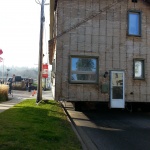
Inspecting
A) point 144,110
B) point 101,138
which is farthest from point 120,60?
point 101,138

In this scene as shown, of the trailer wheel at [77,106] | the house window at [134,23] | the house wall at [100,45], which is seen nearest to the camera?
the house wall at [100,45]

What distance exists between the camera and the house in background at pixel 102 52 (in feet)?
Answer: 49.5

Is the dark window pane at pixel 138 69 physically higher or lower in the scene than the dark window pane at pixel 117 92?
higher

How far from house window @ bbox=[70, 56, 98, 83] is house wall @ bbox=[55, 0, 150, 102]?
8.9 inches

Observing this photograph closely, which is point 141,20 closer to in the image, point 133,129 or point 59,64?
point 59,64

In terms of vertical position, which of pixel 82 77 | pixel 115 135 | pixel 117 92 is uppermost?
pixel 82 77

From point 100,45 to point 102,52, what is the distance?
37 centimetres

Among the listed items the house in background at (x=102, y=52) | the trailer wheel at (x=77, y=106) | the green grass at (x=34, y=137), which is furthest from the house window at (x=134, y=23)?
the green grass at (x=34, y=137)

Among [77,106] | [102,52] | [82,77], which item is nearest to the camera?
[82,77]

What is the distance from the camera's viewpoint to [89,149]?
25.9 ft

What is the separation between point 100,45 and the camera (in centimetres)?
1548

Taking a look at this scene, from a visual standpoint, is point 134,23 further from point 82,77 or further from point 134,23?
point 82,77

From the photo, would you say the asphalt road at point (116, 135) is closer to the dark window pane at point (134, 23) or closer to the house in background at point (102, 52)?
the house in background at point (102, 52)

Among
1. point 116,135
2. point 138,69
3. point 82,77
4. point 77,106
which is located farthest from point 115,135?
point 77,106
